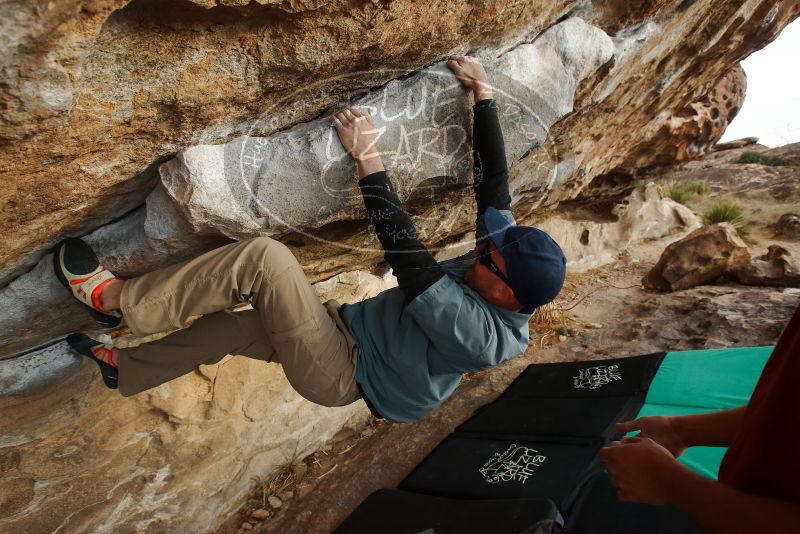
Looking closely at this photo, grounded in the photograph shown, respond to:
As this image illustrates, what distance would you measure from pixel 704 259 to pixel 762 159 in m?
8.74

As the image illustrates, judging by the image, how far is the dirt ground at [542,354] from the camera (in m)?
3.56

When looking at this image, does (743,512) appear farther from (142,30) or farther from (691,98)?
(691,98)

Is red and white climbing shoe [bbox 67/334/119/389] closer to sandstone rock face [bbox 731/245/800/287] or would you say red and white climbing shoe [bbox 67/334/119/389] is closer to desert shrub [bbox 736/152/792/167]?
sandstone rock face [bbox 731/245/800/287]

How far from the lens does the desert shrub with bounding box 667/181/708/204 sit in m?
9.24

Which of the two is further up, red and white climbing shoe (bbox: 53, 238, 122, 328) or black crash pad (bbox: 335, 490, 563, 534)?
red and white climbing shoe (bbox: 53, 238, 122, 328)

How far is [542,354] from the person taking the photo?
16.0 ft

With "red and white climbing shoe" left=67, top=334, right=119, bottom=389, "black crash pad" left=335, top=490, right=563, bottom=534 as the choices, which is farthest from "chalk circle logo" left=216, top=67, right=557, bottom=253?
"black crash pad" left=335, top=490, right=563, bottom=534

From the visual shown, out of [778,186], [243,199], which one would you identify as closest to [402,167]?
[243,199]

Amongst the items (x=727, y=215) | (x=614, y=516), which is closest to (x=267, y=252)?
(x=614, y=516)

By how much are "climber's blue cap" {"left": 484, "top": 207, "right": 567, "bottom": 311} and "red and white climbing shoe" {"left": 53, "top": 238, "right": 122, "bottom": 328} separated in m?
1.52

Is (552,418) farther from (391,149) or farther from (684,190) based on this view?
(684,190)

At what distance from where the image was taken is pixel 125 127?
161 centimetres

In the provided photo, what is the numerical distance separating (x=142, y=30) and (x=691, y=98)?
5.24 meters

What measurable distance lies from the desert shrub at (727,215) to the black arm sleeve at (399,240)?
8.21 metres
